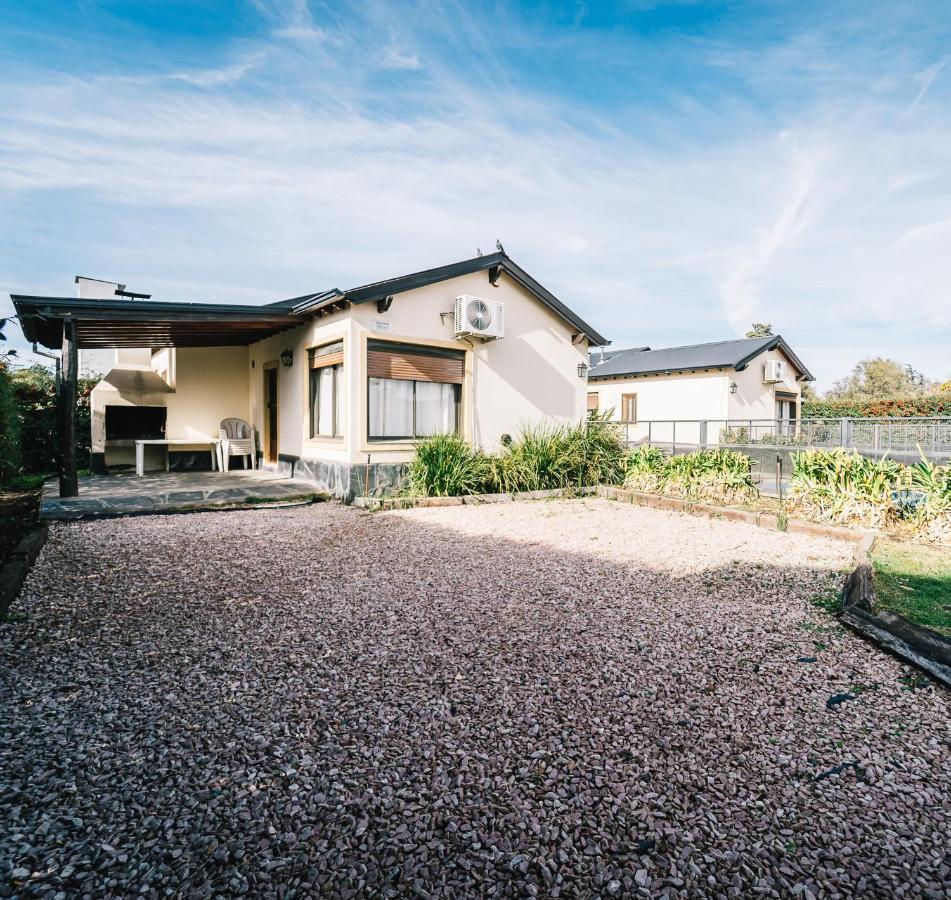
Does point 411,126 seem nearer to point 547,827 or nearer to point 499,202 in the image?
point 499,202

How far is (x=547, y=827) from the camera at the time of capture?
1604 mm

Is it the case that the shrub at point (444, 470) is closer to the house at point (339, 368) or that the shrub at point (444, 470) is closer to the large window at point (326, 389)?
the house at point (339, 368)

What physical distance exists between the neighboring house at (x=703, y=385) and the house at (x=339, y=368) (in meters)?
8.28

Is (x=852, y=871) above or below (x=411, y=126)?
below

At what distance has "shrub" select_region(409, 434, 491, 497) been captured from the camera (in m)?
8.26

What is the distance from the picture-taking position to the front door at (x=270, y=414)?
1088 cm

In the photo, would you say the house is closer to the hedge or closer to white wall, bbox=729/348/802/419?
white wall, bbox=729/348/802/419

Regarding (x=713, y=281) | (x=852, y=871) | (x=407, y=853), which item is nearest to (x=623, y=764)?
(x=852, y=871)

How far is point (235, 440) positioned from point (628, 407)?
15286mm

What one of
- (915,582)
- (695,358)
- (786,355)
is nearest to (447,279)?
(915,582)

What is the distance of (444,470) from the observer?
27.3 ft

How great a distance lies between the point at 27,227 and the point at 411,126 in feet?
32.0

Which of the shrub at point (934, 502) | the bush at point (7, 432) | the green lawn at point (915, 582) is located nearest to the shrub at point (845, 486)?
the shrub at point (934, 502)

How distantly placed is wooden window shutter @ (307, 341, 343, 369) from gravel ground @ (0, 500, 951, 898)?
5072mm
